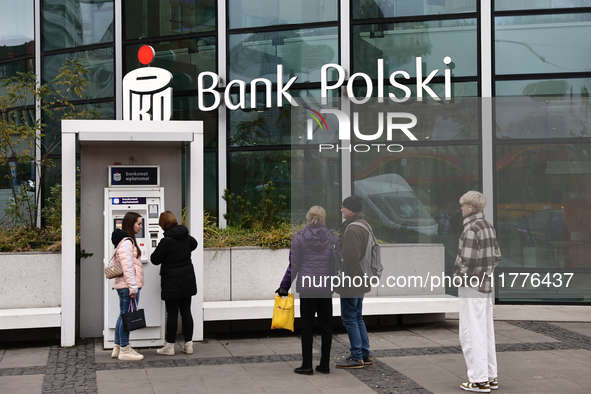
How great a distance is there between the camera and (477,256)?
221 inches

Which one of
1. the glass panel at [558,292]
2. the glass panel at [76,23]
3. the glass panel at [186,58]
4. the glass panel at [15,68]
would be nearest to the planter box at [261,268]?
the glass panel at [558,292]

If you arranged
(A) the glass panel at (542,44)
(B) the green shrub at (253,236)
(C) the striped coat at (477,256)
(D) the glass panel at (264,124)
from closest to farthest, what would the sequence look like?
(C) the striped coat at (477,256), (B) the green shrub at (253,236), (A) the glass panel at (542,44), (D) the glass panel at (264,124)

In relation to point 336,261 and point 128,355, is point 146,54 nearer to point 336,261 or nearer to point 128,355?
point 128,355

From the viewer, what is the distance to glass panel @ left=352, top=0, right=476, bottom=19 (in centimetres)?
1245

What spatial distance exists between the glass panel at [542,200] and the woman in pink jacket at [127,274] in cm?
746

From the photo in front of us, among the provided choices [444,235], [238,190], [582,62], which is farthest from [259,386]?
[582,62]

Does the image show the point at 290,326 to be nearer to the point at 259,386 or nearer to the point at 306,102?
the point at 259,386

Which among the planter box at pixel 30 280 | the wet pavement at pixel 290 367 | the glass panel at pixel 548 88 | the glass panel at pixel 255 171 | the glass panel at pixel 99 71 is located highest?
the glass panel at pixel 99 71

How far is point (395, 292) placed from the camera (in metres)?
9.02

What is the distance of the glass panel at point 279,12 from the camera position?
12852 mm

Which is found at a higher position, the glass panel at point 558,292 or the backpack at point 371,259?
the backpack at point 371,259

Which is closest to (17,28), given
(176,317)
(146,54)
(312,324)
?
(146,54)

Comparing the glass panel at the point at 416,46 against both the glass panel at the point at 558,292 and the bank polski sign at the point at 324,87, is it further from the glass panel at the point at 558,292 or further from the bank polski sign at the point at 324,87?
the glass panel at the point at 558,292

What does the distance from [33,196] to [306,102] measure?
588 cm
